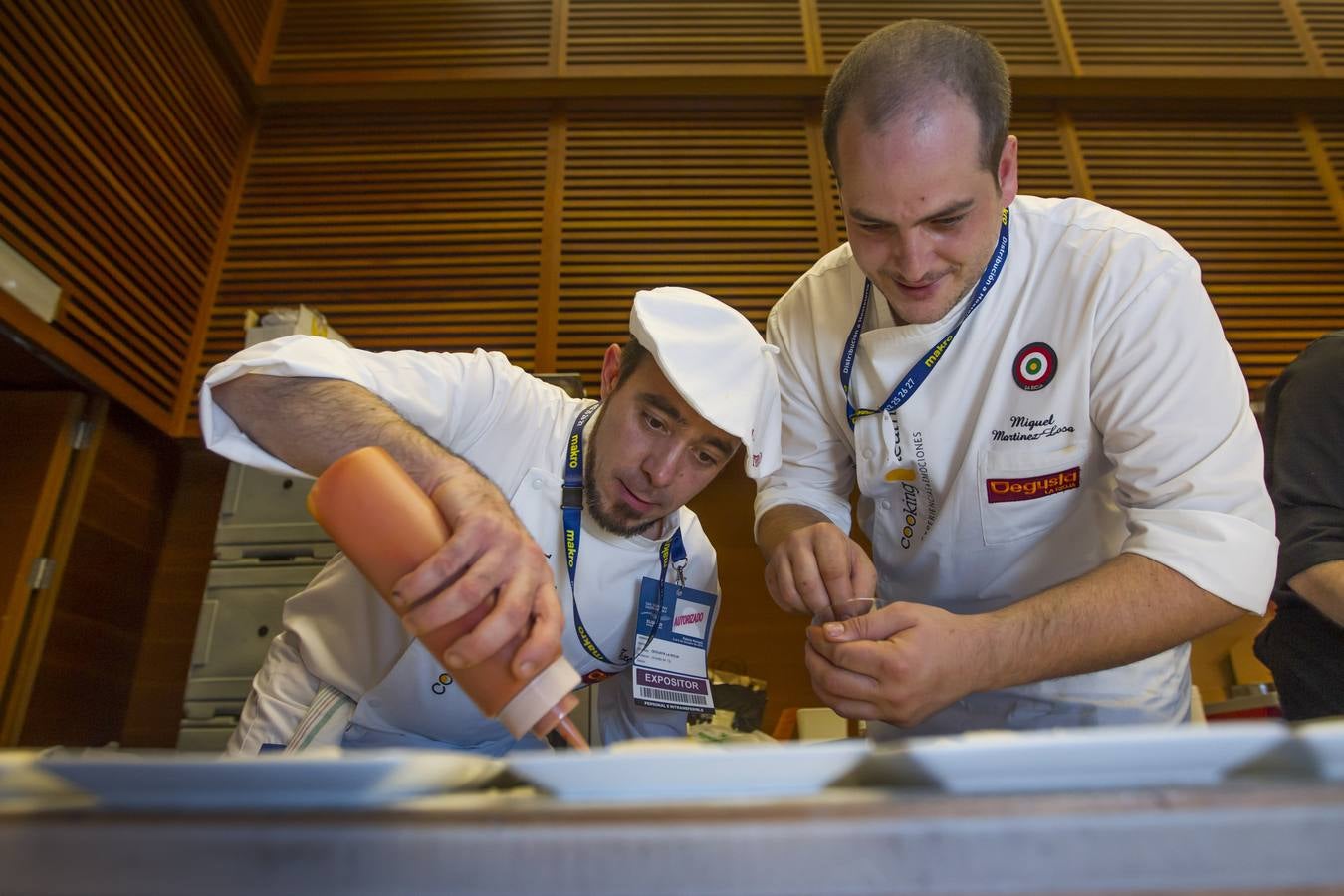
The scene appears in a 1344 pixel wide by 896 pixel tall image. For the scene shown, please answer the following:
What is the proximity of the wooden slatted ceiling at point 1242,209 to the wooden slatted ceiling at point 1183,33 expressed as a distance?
0.74ft

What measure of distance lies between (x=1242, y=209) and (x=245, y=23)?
414cm

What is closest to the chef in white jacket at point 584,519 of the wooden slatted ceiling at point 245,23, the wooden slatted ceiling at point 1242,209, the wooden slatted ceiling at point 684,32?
the wooden slatted ceiling at point 684,32

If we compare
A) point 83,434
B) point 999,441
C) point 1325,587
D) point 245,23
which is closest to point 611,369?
point 999,441

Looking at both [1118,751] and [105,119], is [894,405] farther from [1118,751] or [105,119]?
[105,119]

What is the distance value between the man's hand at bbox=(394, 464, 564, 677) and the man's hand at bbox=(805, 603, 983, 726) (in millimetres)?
396

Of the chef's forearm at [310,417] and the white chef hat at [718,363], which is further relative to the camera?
the white chef hat at [718,363]

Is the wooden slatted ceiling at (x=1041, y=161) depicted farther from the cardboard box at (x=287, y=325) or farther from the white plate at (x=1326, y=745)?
the white plate at (x=1326, y=745)

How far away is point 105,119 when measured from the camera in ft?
8.96

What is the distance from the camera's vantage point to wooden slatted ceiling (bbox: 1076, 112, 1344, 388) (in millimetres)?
3238

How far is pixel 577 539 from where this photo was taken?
151cm

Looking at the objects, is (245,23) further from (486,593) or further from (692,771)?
(692,771)

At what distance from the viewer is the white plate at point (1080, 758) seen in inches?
14.0

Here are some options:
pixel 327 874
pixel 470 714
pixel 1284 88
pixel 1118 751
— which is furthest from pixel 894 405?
pixel 1284 88

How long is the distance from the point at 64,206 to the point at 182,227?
0.62 meters
